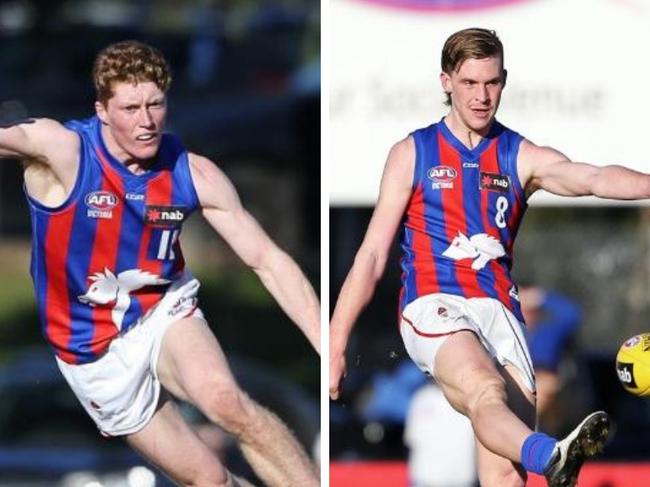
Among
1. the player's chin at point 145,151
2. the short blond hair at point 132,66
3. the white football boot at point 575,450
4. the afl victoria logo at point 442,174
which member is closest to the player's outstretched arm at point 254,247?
the player's chin at point 145,151

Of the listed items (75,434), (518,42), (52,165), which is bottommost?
(75,434)

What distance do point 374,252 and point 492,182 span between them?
0.58 m

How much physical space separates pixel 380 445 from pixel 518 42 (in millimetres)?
3318

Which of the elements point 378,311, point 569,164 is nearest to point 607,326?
point 378,311

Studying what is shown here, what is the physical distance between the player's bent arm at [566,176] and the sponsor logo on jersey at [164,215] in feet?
4.91

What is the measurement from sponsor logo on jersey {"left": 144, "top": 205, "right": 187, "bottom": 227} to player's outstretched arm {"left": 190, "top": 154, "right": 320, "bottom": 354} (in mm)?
118

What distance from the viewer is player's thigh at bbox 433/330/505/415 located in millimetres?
9344

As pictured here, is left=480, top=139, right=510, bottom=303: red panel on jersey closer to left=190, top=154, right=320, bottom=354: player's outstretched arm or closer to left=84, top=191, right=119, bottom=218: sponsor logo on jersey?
left=190, top=154, right=320, bottom=354: player's outstretched arm

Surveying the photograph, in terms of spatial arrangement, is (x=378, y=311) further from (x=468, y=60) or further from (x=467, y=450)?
(x=468, y=60)

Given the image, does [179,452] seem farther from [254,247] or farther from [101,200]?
[101,200]

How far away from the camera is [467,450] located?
14102 millimetres

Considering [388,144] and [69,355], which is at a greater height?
[388,144]

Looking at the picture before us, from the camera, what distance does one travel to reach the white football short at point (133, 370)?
9.98 m

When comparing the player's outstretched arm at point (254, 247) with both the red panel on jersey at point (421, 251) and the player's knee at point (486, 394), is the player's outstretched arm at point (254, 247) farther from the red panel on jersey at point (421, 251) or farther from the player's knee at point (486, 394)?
the player's knee at point (486, 394)
